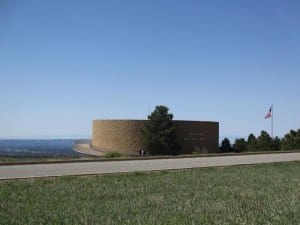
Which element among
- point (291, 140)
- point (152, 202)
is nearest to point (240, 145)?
point (291, 140)

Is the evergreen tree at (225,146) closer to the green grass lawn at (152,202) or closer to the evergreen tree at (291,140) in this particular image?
the evergreen tree at (291,140)

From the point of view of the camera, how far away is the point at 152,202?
11219 mm

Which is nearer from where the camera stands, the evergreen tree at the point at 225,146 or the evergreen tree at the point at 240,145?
the evergreen tree at the point at 240,145

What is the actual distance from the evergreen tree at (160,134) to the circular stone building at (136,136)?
1.27 m

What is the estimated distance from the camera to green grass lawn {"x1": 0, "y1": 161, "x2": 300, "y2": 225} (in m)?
8.94

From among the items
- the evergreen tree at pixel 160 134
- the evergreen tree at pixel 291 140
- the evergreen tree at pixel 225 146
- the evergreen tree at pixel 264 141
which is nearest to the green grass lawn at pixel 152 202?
the evergreen tree at pixel 291 140

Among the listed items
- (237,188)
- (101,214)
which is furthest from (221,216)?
(237,188)

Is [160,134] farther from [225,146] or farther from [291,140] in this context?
[291,140]

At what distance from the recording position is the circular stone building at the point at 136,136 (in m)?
62.2

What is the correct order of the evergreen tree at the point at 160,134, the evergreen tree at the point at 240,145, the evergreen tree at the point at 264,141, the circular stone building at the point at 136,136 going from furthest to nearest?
the circular stone building at the point at 136,136, the evergreen tree at the point at 240,145, the evergreen tree at the point at 160,134, the evergreen tree at the point at 264,141

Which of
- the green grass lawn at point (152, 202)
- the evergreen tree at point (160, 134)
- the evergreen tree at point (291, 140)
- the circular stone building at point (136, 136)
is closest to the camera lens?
the green grass lawn at point (152, 202)

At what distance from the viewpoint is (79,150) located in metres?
72.1

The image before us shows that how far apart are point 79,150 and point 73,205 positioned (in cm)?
6218

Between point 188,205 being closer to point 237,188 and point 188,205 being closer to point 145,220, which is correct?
point 145,220
